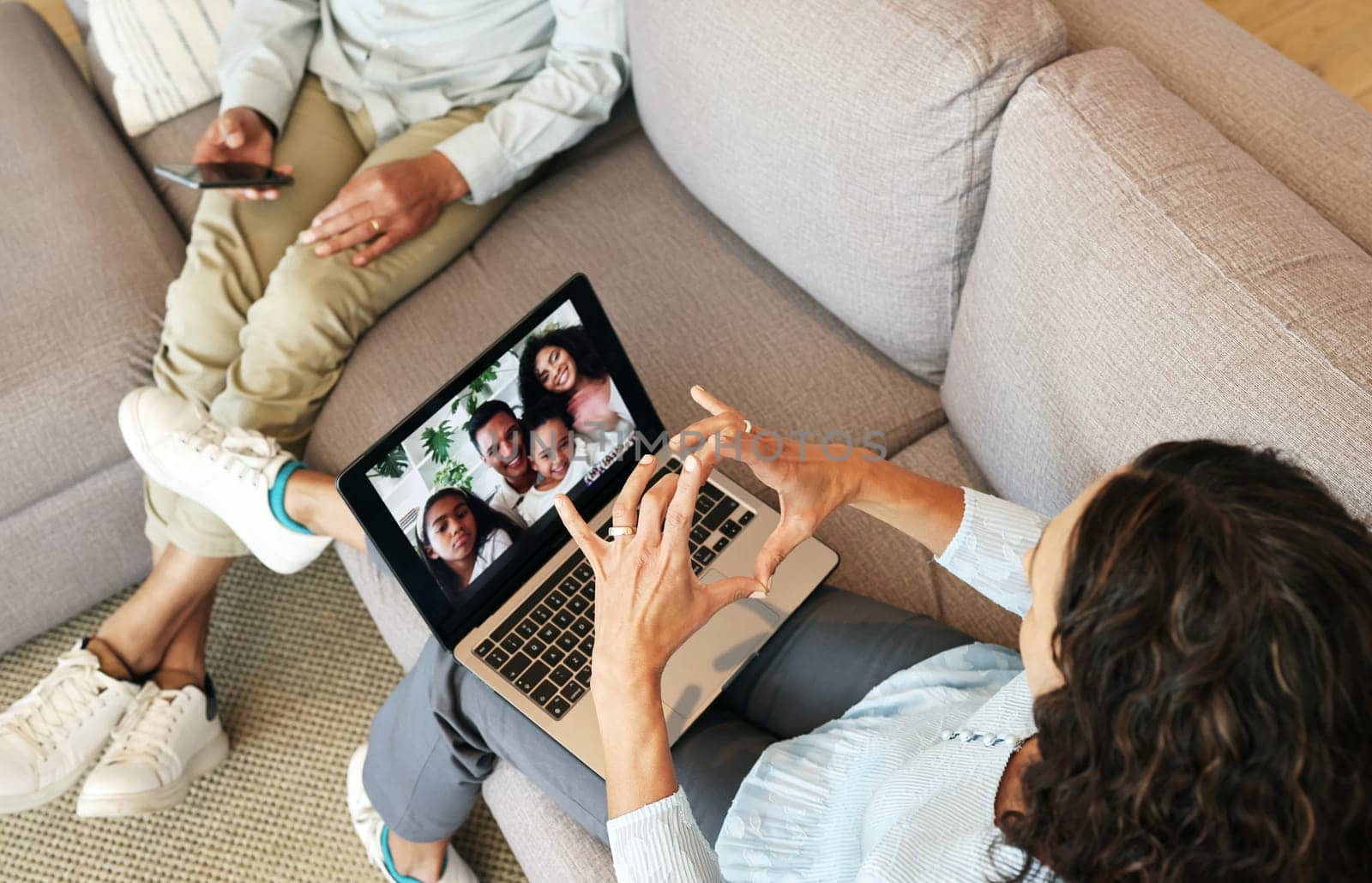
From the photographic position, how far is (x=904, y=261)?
3.97 feet

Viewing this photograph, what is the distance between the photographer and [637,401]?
1.18 metres

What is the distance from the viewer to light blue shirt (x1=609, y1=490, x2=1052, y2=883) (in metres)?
0.77

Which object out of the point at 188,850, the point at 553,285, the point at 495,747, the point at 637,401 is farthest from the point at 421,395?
the point at 188,850

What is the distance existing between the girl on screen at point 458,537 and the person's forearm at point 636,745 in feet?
1.00

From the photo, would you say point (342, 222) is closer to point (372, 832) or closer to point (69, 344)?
point (69, 344)

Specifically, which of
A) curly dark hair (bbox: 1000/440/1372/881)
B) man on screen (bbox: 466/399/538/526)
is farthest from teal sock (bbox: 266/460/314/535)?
curly dark hair (bbox: 1000/440/1372/881)

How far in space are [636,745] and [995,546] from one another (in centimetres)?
39

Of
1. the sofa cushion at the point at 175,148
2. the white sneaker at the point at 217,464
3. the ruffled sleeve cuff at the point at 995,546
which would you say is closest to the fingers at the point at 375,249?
the white sneaker at the point at 217,464

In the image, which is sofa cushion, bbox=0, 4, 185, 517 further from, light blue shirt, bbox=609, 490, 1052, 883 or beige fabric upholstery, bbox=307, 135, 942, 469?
light blue shirt, bbox=609, 490, 1052, 883

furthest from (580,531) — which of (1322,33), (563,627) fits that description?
(1322,33)

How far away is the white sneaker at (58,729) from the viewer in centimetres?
132

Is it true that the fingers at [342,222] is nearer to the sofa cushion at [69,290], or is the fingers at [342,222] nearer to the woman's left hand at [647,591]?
the sofa cushion at [69,290]

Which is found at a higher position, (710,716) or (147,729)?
(710,716)

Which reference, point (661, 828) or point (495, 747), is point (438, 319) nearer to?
point (495, 747)
